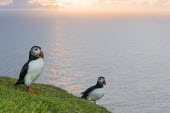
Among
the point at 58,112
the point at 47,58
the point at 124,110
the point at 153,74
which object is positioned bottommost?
the point at 124,110

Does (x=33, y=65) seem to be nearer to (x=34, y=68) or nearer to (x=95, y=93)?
(x=34, y=68)

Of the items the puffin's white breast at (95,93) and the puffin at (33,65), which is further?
the puffin's white breast at (95,93)

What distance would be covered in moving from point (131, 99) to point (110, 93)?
7616mm

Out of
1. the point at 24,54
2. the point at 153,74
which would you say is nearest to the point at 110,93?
the point at 153,74

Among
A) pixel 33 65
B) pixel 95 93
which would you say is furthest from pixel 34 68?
pixel 95 93

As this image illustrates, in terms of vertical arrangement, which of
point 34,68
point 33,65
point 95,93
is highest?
point 33,65

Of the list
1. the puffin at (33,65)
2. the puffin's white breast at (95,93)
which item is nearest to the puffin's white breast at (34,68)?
the puffin at (33,65)

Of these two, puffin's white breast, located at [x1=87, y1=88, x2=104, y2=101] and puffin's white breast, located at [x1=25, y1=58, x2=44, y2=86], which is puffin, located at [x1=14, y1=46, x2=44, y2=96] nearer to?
puffin's white breast, located at [x1=25, y1=58, x2=44, y2=86]

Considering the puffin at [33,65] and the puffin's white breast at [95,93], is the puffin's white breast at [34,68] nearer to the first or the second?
the puffin at [33,65]

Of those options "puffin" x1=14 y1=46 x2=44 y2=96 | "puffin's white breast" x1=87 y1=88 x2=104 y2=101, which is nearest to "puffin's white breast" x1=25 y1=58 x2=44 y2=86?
"puffin" x1=14 y1=46 x2=44 y2=96

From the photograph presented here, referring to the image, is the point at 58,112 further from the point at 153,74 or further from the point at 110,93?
the point at 153,74

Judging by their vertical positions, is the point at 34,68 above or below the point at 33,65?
below

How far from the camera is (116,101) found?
81750 millimetres

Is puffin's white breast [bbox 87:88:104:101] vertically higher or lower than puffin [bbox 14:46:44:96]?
lower
